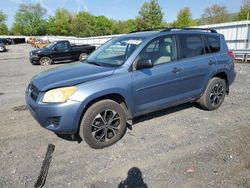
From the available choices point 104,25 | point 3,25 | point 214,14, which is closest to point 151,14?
point 214,14

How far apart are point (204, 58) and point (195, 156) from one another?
231cm

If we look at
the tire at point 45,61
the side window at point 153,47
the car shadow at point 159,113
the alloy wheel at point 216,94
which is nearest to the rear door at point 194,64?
the alloy wheel at point 216,94

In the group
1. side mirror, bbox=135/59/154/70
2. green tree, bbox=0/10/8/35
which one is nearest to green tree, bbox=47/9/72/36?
green tree, bbox=0/10/8/35

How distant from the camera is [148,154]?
3.90 m

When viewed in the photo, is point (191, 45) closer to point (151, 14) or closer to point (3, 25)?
point (151, 14)

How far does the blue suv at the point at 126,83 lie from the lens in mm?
3779

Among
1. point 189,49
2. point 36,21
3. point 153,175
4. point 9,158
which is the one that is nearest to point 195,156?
point 153,175

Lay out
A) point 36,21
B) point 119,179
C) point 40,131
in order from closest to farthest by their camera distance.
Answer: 1. point 119,179
2. point 40,131
3. point 36,21

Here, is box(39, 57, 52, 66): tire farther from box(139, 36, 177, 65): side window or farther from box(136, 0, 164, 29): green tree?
box(136, 0, 164, 29): green tree

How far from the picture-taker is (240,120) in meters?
5.15

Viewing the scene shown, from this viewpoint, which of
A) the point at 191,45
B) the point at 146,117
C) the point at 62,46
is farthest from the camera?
the point at 62,46

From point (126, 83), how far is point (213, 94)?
98.0 inches

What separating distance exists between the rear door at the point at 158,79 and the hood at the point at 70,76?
0.58 m

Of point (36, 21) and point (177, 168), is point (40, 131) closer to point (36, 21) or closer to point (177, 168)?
point (177, 168)
